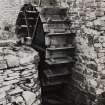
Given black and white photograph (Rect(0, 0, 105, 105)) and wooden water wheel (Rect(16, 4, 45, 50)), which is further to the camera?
wooden water wheel (Rect(16, 4, 45, 50))

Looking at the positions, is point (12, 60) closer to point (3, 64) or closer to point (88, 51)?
point (3, 64)

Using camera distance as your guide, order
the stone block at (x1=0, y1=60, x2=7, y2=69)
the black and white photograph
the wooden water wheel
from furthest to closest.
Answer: the wooden water wheel, the black and white photograph, the stone block at (x1=0, y1=60, x2=7, y2=69)

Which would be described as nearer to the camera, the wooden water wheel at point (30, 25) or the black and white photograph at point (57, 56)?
the black and white photograph at point (57, 56)

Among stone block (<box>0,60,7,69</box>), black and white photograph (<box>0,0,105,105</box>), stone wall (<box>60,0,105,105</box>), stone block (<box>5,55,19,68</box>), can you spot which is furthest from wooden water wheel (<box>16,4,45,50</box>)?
stone block (<box>0,60,7,69</box>)

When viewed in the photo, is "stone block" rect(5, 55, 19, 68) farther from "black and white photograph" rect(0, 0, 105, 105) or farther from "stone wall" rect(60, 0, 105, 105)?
"stone wall" rect(60, 0, 105, 105)

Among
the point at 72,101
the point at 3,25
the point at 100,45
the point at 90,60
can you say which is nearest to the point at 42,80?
the point at 72,101

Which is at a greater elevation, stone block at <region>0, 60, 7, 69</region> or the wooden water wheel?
the wooden water wheel

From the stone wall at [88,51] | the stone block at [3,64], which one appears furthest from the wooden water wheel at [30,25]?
the stone block at [3,64]

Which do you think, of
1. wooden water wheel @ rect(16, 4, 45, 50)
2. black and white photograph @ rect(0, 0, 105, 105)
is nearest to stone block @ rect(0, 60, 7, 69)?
black and white photograph @ rect(0, 0, 105, 105)

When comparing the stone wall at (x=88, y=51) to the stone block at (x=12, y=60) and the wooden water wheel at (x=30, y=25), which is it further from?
the stone block at (x=12, y=60)

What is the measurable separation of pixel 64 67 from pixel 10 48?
138 cm

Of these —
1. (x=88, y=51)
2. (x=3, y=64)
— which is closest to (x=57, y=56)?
(x=88, y=51)

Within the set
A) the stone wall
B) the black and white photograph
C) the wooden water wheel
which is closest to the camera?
the black and white photograph

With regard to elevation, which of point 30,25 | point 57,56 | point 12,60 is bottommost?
point 57,56
